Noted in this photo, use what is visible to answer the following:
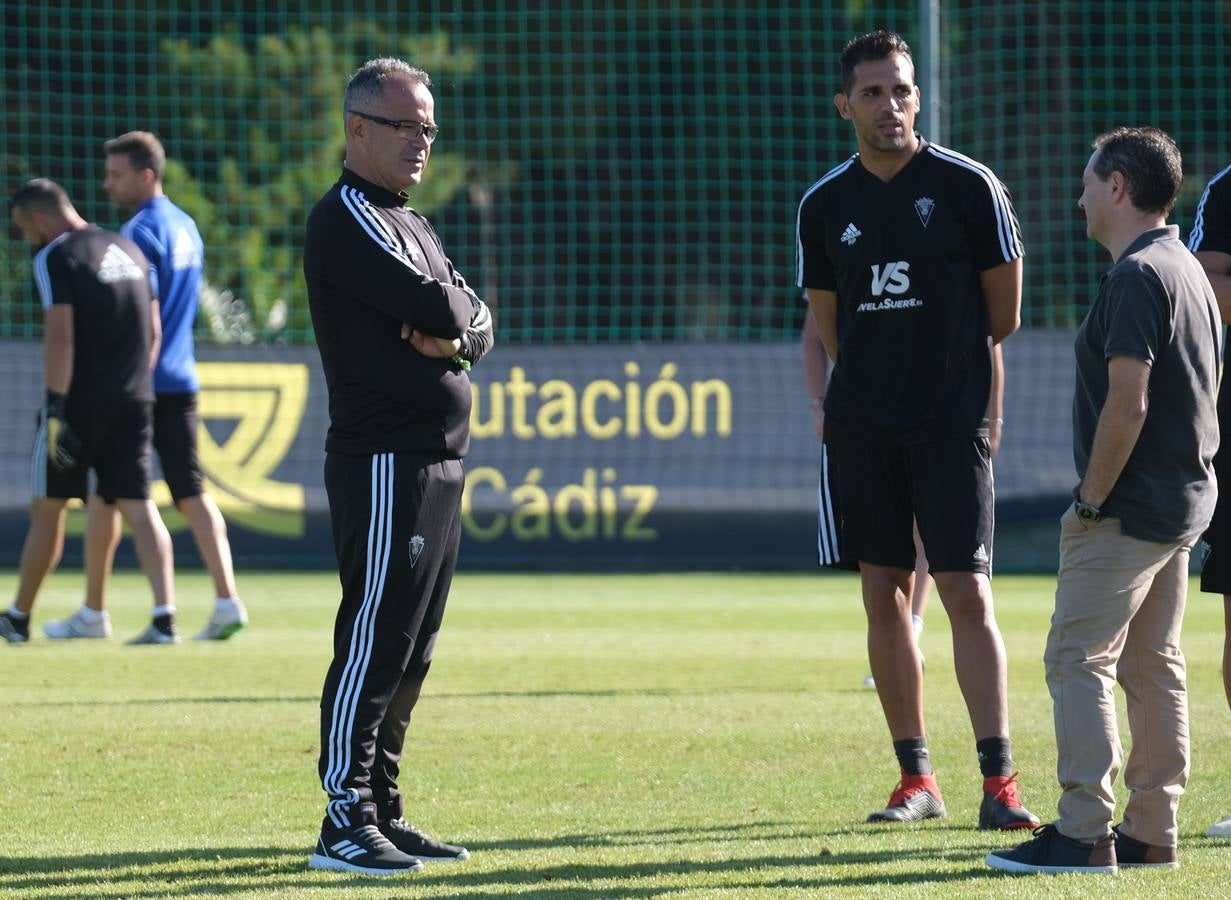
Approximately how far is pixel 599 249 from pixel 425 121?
66.9ft

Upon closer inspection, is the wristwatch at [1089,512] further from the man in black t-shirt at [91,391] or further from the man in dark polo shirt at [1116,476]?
the man in black t-shirt at [91,391]

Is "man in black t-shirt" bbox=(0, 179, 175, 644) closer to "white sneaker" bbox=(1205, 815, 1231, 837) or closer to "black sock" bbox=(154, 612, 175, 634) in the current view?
"black sock" bbox=(154, 612, 175, 634)

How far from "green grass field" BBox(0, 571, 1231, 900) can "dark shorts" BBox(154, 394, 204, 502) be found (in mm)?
885

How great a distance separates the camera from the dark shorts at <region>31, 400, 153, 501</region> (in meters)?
9.74

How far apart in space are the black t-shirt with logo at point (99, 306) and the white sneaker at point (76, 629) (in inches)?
42.9

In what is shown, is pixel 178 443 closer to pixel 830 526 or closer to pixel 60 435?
pixel 60 435

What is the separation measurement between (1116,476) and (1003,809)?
3.86 feet

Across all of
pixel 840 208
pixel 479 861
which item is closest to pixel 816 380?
pixel 840 208

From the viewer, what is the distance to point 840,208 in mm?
5781

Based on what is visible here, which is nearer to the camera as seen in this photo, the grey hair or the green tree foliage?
the grey hair

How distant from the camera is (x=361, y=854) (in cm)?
488

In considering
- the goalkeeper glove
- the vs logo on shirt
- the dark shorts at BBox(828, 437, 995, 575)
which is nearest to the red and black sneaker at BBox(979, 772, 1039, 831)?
the dark shorts at BBox(828, 437, 995, 575)

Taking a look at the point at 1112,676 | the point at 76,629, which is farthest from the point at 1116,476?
the point at 76,629

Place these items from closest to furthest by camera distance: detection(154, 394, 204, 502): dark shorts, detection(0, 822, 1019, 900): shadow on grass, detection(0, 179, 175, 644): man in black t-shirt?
detection(0, 822, 1019, 900): shadow on grass < detection(0, 179, 175, 644): man in black t-shirt < detection(154, 394, 204, 502): dark shorts
